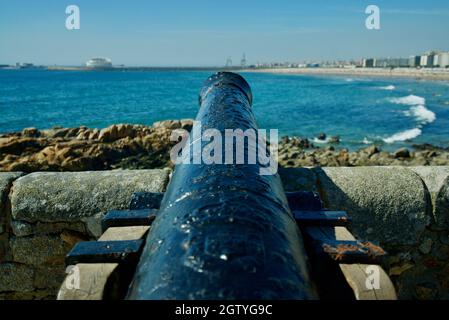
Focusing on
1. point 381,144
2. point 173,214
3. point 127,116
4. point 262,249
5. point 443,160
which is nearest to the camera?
point 262,249

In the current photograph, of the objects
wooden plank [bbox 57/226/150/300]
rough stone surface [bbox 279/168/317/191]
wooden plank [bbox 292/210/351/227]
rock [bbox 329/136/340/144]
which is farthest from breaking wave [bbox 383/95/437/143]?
wooden plank [bbox 57/226/150/300]

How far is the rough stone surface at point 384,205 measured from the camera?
2906 mm

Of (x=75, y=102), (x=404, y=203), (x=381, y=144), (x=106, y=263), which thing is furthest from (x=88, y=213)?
(x=75, y=102)

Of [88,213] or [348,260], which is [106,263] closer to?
[348,260]

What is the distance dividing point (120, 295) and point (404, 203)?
2070 millimetres

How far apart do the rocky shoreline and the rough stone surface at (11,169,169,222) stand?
32.3 feet

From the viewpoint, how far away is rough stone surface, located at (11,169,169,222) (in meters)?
2.87

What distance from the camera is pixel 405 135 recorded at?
23016 mm

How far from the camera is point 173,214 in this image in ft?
5.01

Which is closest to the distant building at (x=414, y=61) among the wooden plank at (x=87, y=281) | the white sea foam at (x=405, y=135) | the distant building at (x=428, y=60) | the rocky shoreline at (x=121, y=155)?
the distant building at (x=428, y=60)

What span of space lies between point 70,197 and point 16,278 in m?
0.74

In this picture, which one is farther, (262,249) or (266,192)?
(266,192)

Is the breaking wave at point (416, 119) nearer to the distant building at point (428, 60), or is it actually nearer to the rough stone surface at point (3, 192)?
the rough stone surface at point (3, 192)

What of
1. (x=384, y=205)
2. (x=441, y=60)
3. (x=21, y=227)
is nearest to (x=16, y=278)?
(x=21, y=227)
